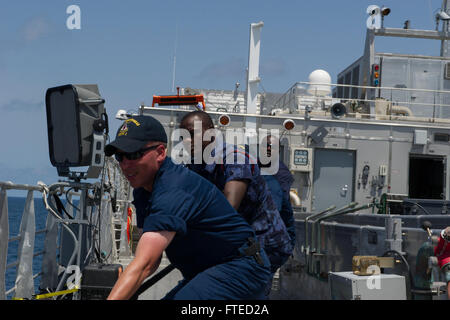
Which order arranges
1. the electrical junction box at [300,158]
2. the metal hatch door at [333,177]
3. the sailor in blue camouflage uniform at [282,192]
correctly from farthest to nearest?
1. the metal hatch door at [333,177]
2. the electrical junction box at [300,158]
3. the sailor in blue camouflage uniform at [282,192]

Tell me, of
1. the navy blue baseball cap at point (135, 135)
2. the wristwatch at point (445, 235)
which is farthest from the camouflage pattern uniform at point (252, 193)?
the wristwatch at point (445, 235)

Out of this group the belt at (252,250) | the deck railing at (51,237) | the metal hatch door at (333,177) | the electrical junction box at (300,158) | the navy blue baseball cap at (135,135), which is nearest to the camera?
the navy blue baseball cap at (135,135)

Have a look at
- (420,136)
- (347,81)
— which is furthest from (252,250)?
(347,81)

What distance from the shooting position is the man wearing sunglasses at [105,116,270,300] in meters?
2.67

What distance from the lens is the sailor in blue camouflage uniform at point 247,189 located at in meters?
3.87

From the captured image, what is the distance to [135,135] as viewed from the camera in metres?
2.80

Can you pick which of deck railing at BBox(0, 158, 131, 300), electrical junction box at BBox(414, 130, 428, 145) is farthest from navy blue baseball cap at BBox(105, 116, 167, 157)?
electrical junction box at BBox(414, 130, 428, 145)

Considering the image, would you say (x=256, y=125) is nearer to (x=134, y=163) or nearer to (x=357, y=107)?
(x=357, y=107)

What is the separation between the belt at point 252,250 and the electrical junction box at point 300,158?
40.7ft

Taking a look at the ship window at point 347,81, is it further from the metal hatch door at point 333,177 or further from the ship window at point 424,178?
the metal hatch door at point 333,177

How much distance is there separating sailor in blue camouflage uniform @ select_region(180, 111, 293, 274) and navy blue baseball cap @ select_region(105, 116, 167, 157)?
107 cm

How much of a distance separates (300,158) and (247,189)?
11570 mm

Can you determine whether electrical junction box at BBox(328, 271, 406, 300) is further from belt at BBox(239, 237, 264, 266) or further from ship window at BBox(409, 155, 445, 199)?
ship window at BBox(409, 155, 445, 199)

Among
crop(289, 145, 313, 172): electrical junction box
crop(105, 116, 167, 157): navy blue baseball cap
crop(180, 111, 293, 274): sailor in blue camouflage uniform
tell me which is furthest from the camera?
crop(289, 145, 313, 172): electrical junction box
